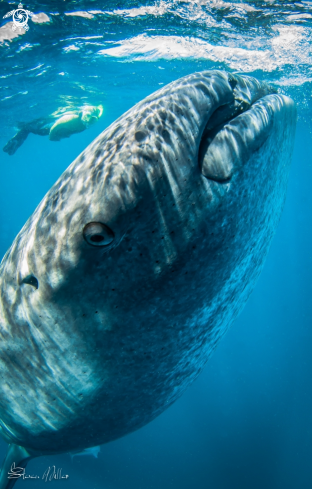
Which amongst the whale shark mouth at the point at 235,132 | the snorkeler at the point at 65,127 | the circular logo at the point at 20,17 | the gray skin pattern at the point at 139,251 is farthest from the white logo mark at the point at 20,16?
the gray skin pattern at the point at 139,251

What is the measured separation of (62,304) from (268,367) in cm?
3453

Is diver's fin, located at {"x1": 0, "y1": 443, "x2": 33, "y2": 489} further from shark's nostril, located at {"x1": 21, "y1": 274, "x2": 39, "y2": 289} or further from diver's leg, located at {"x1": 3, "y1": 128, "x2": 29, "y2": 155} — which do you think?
diver's leg, located at {"x1": 3, "y1": 128, "x2": 29, "y2": 155}

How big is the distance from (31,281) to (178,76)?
18363 mm

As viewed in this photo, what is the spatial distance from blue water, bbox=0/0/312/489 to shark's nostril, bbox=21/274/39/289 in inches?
420

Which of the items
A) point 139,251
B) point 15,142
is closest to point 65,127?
point 15,142

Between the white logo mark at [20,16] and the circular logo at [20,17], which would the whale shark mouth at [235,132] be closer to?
the white logo mark at [20,16]

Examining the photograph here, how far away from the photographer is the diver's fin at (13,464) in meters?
2.81

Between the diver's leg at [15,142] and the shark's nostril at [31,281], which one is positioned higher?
the diver's leg at [15,142]

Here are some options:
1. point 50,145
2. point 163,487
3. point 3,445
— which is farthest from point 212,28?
point 50,145

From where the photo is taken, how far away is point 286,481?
17625 millimetres

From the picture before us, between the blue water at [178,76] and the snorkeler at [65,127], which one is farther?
the snorkeler at [65,127]

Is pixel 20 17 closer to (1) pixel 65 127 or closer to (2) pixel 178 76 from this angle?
(1) pixel 65 127

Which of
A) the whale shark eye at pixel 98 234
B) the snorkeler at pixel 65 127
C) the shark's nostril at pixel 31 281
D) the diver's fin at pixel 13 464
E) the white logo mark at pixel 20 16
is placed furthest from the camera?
the snorkeler at pixel 65 127

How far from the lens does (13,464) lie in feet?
9.45
